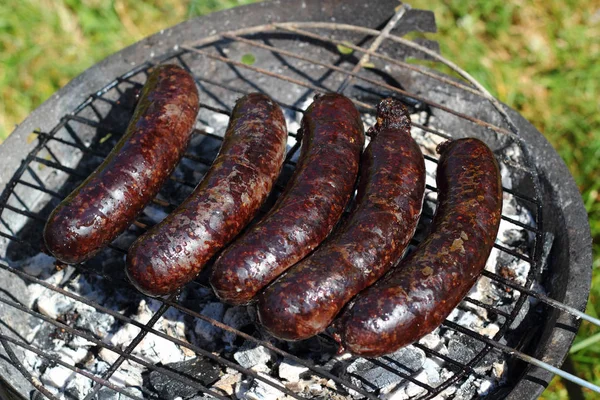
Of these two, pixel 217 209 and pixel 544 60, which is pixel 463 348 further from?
pixel 544 60

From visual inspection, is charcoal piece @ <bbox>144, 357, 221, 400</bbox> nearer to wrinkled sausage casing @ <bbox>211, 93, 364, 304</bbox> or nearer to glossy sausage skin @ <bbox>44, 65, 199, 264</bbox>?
wrinkled sausage casing @ <bbox>211, 93, 364, 304</bbox>

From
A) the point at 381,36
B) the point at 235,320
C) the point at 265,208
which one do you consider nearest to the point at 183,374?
the point at 235,320

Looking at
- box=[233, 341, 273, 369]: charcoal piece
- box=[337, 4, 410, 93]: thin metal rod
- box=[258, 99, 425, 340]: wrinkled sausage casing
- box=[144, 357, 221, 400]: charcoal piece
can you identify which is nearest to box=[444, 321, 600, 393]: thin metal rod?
box=[258, 99, 425, 340]: wrinkled sausage casing

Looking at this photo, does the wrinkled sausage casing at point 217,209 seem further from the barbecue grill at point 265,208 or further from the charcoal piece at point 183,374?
the charcoal piece at point 183,374

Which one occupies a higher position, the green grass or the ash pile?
the green grass

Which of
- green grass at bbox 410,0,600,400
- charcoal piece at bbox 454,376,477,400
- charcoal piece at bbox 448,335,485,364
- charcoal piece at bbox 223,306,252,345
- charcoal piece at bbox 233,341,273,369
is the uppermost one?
green grass at bbox 410,0,600,400

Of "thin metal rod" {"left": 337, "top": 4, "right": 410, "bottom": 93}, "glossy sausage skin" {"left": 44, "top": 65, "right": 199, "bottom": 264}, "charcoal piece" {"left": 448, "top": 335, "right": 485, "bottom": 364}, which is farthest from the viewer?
"thin metal rod" {"left": 337, "top": 4, "right": 410, "bottom": 93}

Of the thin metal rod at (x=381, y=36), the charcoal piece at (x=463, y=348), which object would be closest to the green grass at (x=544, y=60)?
the thin metal rod at (x=381, y=36)

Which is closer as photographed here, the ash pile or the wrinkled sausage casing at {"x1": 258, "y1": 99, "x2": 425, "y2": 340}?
the wrinkled sausage casing at {"x1": 258, "y1": 99, "x2": 425, "y2": 340}
